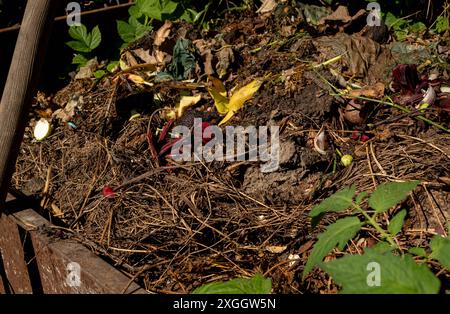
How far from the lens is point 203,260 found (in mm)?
2020

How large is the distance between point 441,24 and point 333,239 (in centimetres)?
217

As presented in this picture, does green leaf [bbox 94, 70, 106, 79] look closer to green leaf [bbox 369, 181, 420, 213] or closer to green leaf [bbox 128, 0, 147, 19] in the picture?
green leaf [bbox 128, 0, 147, 19]

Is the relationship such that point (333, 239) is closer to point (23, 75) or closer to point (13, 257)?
point (23, 75)

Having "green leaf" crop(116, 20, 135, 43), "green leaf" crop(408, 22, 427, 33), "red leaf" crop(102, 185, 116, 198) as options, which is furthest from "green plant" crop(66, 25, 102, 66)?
"green leaf" crop(408, 22, 427, 33)

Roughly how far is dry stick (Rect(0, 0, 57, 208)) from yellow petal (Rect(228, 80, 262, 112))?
116 centimetres

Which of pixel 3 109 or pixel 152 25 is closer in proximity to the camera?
pixel 3 109

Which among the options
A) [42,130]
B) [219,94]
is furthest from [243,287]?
[42,130]

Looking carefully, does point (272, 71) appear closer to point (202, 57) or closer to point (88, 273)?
point (202, 57)

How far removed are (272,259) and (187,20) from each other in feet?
6.09

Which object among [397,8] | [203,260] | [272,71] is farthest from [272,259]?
[397,8]

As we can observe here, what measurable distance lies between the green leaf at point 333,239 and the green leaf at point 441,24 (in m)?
2.06

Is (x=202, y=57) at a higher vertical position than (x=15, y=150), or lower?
higher

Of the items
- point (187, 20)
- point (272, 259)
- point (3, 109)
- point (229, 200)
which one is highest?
point (187, 20)

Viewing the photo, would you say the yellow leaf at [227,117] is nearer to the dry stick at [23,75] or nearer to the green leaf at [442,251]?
the dry stick at [23,75]
